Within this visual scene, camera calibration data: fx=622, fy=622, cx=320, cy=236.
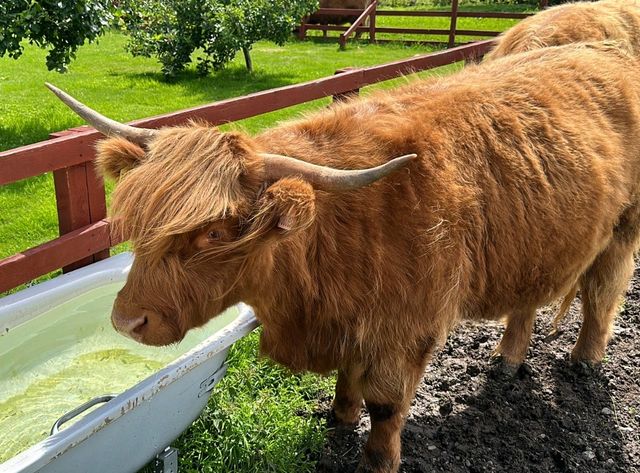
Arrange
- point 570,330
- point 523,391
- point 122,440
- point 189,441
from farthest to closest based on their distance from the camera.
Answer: point 570,330
point 523,391
point 189,441
point 122,440

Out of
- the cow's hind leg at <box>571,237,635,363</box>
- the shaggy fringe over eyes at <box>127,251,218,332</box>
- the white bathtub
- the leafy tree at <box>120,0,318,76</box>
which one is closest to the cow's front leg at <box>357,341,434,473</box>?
the white bathtub

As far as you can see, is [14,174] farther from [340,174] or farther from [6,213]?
[6,213]

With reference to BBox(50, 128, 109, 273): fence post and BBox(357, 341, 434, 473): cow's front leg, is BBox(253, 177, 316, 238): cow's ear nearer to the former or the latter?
BBox(357, 341, 434, 473): cow's front leg

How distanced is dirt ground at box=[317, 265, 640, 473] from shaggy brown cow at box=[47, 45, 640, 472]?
0.34 meters

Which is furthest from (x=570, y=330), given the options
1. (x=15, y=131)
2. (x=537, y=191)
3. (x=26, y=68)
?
(x=26, y=68)

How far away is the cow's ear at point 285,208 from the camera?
191cm

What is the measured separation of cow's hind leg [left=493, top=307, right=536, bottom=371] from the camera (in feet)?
12.4

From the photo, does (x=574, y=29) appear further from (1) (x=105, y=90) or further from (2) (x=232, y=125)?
(1) (x=105, y=90)

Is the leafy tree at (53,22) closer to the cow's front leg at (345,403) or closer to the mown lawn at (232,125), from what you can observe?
the mown lawn at (232,125)

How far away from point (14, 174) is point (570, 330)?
3.58 meters

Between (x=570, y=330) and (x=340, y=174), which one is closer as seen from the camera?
(x=340, y=174)

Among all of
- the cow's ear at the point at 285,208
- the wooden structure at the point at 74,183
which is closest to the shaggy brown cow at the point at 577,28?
the wooden structure at the point at 74,183

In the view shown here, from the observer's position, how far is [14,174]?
285cm

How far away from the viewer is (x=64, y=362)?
3.28 m
